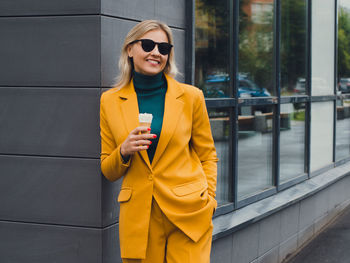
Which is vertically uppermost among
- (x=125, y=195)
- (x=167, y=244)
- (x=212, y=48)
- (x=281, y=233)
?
(x=212, y=48)

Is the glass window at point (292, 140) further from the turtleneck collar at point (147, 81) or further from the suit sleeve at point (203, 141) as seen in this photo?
the turtleneck collar at point (147, 81)

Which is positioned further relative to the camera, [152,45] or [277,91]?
[277,91]

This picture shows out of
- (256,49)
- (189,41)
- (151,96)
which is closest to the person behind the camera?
(151,96)

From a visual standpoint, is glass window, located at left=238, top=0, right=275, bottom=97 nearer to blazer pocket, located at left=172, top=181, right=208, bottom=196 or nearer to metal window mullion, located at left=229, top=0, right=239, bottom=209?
metal window mullion, located at left=229, top=0, right=239, bottom=209

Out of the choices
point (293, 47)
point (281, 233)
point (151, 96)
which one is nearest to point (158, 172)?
point (151, 96)

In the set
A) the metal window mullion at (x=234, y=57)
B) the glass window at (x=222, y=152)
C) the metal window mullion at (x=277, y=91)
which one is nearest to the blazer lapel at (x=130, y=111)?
the glass window at (x=222, y=152)

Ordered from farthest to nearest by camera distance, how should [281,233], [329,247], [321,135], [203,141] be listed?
[321,135]
[329,247]
[281,233]
[203,141]

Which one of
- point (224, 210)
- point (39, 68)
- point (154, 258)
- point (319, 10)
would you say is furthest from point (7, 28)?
point (319, 10)

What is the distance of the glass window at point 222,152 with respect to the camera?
579 cm

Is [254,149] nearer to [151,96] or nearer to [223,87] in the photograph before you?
[223,87]

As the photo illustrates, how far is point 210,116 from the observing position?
5637 mm

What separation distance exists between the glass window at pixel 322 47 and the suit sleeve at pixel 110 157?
5150mm

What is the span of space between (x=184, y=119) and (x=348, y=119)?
7.29 metres

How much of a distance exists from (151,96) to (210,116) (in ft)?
7.36
